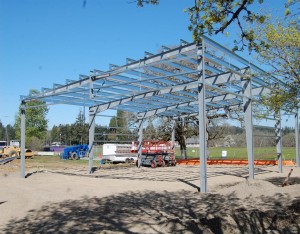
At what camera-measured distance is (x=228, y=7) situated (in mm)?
4895

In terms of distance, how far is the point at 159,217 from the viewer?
7.95 m

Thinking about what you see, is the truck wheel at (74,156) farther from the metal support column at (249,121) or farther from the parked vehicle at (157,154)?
the metal support column at (249,121)

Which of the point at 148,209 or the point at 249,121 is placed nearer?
the point at 148,209

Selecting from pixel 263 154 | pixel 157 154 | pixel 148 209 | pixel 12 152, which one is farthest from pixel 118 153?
pixel 148 209

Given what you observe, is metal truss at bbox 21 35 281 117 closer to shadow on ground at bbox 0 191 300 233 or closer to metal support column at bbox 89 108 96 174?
metal support column at bbox 89 108 96 174

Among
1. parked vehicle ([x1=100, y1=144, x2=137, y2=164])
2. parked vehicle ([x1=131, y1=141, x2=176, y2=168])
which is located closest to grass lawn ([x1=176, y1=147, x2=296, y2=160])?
parked vehicle ([x1=131, y1=141, x2=176, y2=168])

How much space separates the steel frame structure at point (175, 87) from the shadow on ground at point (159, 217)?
256 cm

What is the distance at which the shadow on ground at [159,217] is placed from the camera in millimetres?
6984

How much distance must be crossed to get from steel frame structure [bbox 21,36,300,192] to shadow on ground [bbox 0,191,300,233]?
8.41 ft

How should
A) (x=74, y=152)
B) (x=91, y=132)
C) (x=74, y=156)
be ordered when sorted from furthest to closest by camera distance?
(x=74, y=152) < (x=74, y=156) < (x=91, y=132)

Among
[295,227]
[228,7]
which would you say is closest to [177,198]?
[295,227]

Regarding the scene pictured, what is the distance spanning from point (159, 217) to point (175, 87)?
8264 millimetres

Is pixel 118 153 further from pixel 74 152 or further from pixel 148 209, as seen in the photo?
pixel 148 209

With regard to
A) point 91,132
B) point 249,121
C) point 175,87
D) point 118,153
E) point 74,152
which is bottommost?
point 74,152
